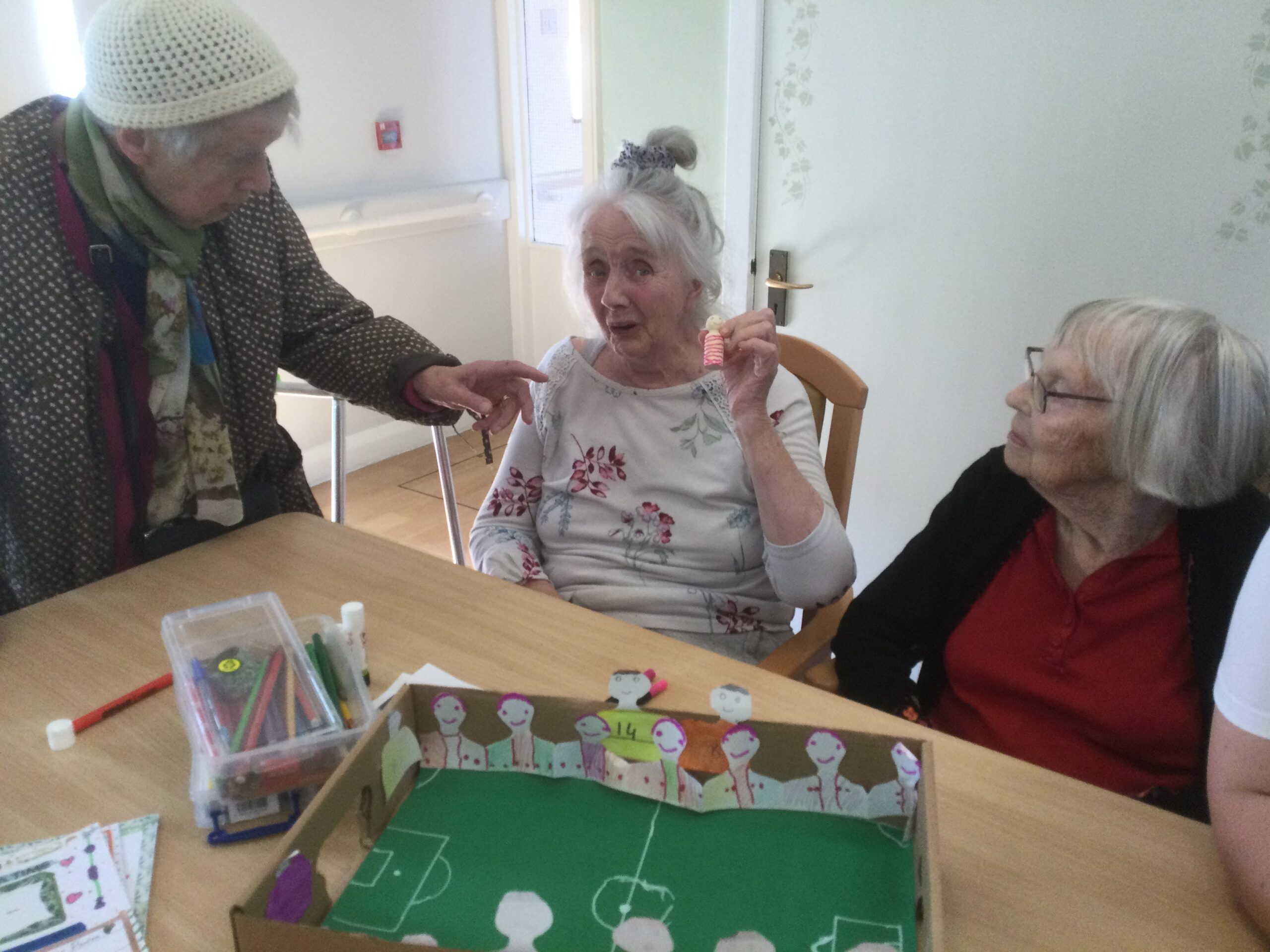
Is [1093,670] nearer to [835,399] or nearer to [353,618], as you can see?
[835,399]

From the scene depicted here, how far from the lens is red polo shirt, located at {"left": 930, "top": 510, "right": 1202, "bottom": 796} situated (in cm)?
118

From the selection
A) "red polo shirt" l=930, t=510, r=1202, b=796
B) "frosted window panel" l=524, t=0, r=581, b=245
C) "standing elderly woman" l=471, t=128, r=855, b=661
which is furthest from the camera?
"frosted window panel" l=524, t=0, r=581, b=245

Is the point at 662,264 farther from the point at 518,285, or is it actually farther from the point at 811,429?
the point at 518,285

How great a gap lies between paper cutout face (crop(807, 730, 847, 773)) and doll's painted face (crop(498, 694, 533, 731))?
0.82 ft

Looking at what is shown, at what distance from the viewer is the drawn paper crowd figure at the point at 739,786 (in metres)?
0.84

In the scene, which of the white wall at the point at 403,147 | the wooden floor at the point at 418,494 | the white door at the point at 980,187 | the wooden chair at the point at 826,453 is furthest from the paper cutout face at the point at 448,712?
the white wall at the point at 403,147

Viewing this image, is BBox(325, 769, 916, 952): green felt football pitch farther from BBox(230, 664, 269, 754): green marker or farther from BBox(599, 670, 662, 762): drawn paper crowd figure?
BBox(230, 664, 269, 754): green marker

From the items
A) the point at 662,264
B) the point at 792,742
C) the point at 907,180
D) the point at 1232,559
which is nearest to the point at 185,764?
the point at 792,742

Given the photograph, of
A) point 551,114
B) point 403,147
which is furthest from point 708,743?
point 551,114

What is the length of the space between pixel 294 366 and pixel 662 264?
2.03ft

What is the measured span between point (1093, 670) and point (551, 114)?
3.42 meters

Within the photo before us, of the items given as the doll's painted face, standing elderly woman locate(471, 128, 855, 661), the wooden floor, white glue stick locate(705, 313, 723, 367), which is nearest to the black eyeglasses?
standing elderly woman locate(471, 128, 855, 661)

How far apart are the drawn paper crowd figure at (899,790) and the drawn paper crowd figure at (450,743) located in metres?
0.35

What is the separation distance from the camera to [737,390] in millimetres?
1394
